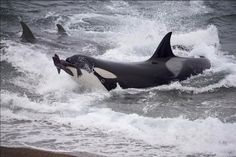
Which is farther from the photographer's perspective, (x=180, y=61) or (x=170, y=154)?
(x=180, y=61)

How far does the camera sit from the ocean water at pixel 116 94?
309 inches

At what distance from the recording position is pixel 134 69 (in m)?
11.5

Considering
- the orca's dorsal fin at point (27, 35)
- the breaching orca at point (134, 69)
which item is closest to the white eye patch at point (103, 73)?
the breaching orca at point (134, 69)

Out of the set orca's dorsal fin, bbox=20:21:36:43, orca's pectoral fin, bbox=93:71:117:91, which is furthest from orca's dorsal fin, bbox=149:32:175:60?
orca's dorsal fin, bbox=20:21:36:43

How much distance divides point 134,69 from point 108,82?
0.78 m

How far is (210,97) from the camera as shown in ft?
36.7

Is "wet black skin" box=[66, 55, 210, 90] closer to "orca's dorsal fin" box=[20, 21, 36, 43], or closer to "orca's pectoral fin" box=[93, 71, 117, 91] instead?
"orca's pectoral fin" box=[93, 71, 117, 91]

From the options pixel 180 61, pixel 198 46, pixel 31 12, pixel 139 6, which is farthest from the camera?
pixel 139 6

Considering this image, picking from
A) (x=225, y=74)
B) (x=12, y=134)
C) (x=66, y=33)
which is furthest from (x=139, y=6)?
(x=12, y=134)

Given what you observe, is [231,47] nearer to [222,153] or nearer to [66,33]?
[66,33]

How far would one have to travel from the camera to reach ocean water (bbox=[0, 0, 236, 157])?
25.7 feet

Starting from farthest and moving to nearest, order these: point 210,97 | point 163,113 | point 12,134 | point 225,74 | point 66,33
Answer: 1. point 66,33
2. point 225,74
3. point 210,97
4. point 163,113
5. point 12,134

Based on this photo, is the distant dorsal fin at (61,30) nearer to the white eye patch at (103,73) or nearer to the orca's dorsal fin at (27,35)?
the orca's dorsal fin at (27,35)

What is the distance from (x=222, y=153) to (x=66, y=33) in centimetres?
1110
